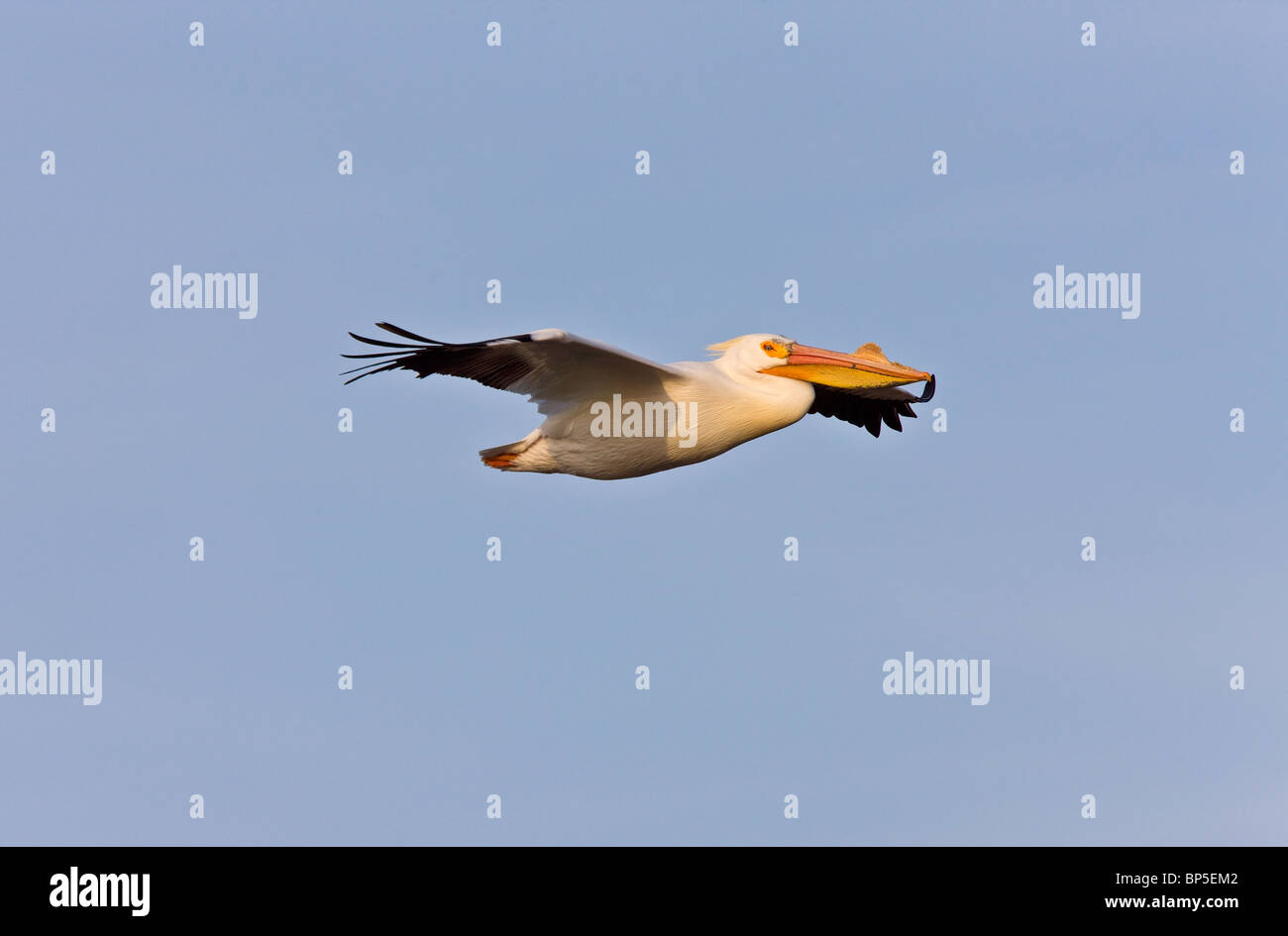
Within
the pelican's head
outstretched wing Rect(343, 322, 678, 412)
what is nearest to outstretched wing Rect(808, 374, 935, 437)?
the pelican's head

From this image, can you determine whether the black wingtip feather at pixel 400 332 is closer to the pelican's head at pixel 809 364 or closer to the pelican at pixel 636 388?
the pelican at pixel 636 388

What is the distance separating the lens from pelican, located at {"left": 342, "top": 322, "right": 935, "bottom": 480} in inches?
438

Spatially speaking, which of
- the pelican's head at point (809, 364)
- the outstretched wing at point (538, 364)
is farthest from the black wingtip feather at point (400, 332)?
the pelican's head at point (809, 364)

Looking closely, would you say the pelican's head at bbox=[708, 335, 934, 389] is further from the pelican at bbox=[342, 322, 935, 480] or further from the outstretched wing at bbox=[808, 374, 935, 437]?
the outstretched wing at bbox=[808, 374, 935, 437]

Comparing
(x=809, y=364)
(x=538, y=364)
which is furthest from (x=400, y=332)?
(x=809, y=364)

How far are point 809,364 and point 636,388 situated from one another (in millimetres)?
1432

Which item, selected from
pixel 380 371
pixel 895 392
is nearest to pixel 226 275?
pixel 380 371

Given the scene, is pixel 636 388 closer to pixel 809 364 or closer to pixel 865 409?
pixel 809 364

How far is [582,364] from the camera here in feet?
37.0

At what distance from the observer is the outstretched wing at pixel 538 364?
10891 mm

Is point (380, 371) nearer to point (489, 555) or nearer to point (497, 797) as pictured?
point (489, 555)

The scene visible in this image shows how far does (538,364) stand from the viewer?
11.3 metres

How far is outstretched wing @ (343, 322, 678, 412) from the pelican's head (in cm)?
95

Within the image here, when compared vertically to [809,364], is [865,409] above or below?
below
